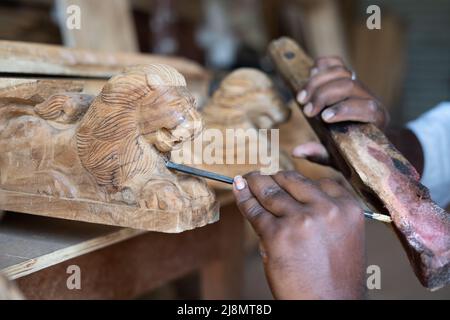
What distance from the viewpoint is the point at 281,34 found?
467 centimetres

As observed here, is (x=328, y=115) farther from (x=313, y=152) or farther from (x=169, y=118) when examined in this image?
(x=169, y=118)

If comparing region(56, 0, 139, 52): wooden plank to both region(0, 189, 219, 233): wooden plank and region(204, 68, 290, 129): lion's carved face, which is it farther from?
region(0, 189, 219, 233): wooden plank

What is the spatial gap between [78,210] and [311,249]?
43cm

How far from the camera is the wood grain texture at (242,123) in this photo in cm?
128

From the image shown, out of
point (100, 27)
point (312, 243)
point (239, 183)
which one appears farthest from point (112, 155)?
point (100, 27)

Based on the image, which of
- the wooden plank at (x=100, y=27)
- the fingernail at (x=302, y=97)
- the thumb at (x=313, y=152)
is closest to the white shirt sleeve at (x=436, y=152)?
the thumb at (x=313, y=152)

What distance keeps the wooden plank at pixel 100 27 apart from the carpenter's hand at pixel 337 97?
3.03 feet

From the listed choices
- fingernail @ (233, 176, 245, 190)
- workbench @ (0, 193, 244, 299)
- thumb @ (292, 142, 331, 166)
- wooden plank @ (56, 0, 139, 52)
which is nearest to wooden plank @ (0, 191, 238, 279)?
workbench @ (0, 193, 244, 299)

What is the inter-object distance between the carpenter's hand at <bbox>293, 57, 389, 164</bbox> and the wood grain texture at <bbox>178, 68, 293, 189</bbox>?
0.13 m

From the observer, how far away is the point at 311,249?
749 mm

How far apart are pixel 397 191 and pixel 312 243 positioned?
11.6 inches

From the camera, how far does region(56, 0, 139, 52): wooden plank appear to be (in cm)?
189

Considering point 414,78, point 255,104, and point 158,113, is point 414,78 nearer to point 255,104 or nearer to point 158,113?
point 255,104

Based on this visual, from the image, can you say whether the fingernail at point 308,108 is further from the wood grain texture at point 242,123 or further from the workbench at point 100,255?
the workbench at point 100,255
